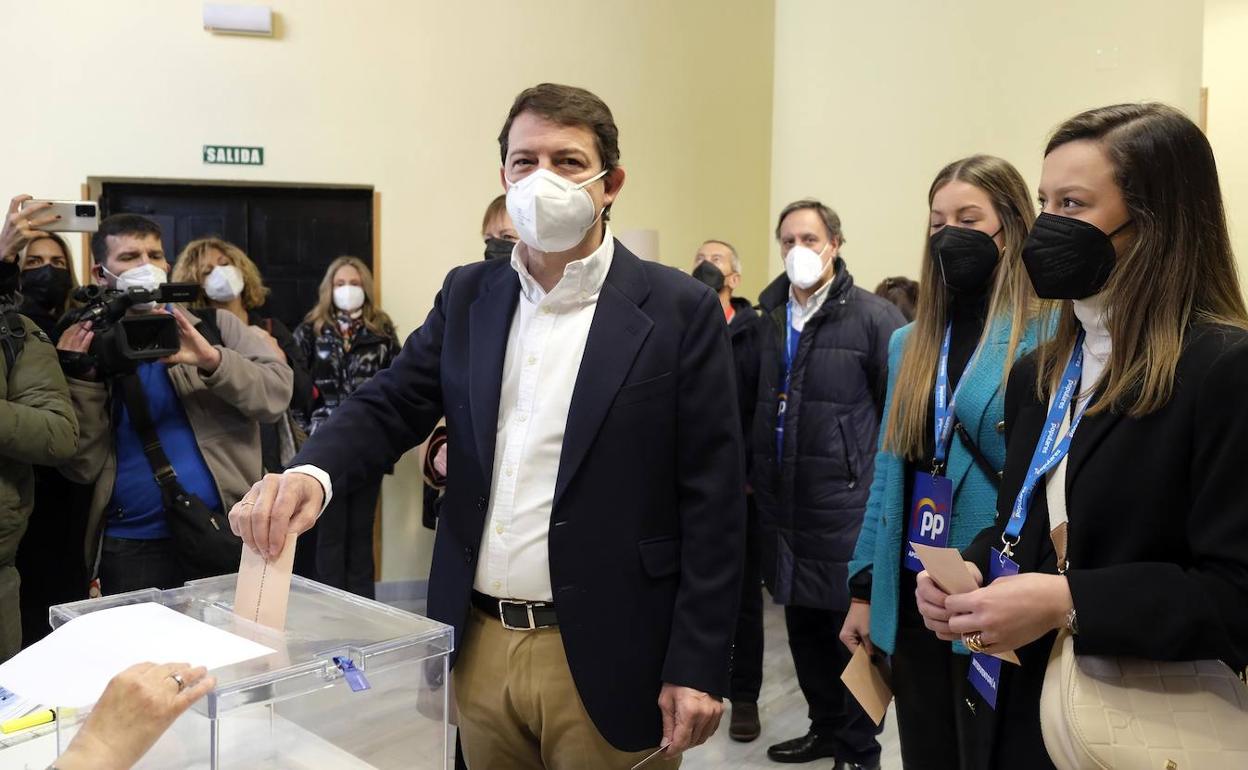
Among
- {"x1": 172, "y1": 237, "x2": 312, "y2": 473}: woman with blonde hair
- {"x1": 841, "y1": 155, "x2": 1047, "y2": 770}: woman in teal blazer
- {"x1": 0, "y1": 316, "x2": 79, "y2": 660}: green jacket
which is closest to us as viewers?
{"x1": 841, "y1": 155, "x2": 1047, "y2": 770}: woman in teal blazer

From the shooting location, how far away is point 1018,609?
129 cm

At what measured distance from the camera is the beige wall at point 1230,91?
526 centimetres

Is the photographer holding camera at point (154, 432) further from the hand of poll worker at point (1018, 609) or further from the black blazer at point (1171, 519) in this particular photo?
the black blazer at point (1171, 519)

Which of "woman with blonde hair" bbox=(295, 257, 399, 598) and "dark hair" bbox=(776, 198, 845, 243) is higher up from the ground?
"dark hair" bbox=(776, 198, 845, 243)

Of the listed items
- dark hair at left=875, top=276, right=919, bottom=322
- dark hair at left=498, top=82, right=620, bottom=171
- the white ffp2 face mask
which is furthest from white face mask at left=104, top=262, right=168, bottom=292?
dark hair at left=875, top=276, right=919, bottom=322

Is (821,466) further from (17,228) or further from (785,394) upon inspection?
(17,228)

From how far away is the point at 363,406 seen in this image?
1.77 metres

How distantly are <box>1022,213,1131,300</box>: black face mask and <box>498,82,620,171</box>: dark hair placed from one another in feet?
2.44

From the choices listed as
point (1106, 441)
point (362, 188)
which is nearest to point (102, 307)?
point (1106, 441)

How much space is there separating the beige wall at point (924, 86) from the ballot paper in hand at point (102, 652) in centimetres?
479

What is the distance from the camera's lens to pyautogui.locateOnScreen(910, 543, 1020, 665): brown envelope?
139 cm

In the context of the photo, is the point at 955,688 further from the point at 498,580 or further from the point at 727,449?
the point at 498,580

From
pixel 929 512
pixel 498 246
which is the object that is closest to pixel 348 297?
pixel 498 246

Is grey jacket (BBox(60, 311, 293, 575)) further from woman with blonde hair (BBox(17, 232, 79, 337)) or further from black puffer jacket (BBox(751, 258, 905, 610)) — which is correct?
black puffer jacket (BBox(751, 258, 905, 610))
